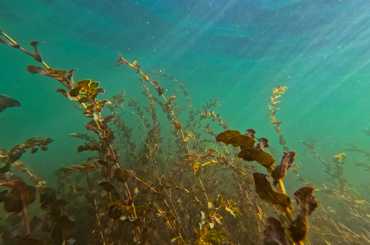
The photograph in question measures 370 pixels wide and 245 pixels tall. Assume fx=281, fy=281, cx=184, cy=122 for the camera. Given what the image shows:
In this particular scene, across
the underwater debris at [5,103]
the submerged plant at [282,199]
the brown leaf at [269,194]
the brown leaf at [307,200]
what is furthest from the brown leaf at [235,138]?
the underwater debris at [5,103]

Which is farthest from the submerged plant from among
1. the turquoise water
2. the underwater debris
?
the turquoise water

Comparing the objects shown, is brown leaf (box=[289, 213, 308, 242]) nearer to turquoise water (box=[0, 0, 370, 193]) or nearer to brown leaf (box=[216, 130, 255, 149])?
brown leaf (box=[216, 130, 255, 149])

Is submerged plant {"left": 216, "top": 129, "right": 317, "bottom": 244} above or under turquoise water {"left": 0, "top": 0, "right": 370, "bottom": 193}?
under

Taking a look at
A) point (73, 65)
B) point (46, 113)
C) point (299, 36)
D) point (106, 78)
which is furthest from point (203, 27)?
point (46, 113)

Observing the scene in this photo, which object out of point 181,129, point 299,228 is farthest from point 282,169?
point 181,129

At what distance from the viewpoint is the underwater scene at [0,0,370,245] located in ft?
6.11

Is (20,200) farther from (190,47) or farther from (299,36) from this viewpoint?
(299,36)

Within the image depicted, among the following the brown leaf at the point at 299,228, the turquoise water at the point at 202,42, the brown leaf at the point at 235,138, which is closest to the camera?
the brown leaf at the point at 299,228

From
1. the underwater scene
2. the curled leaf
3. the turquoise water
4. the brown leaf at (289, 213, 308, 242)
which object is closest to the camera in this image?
the brown leaf at (289, 213, 308, 242)

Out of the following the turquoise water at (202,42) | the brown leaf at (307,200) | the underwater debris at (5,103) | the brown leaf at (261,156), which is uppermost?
the turquoise water at (202,42)

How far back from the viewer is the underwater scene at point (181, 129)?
1.86m

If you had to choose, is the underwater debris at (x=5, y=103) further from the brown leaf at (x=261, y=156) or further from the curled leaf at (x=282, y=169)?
the curled leaf at (x=282, y=169)

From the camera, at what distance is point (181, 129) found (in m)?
2.94

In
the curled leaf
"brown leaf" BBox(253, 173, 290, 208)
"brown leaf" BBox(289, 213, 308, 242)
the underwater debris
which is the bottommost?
"brown leaf" BBox(289, 213, 308, 242)
